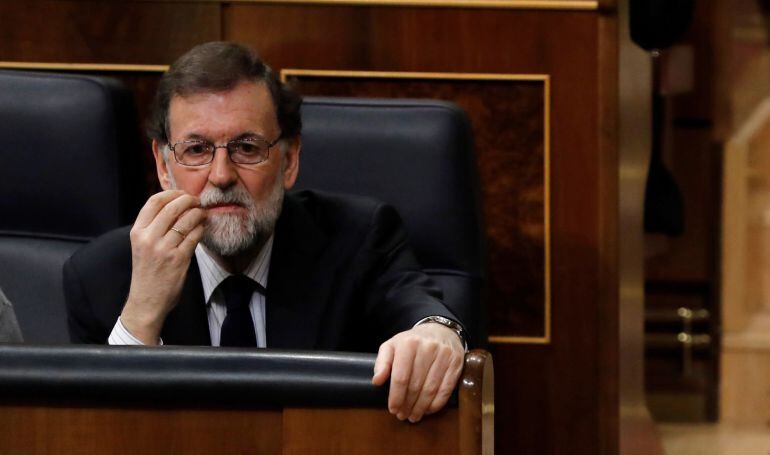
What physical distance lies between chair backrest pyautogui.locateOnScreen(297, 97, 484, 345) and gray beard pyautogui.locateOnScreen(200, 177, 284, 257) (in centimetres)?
21

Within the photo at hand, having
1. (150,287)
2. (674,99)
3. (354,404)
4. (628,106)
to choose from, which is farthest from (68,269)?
(674,99)

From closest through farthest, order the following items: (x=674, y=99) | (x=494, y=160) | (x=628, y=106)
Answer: (x=494, y=160) < (x=628, y=106) < (x=674, y=99)

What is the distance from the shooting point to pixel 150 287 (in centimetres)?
134

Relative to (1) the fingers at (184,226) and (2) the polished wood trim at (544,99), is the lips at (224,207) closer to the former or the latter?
(1) the fingers at (184,226)

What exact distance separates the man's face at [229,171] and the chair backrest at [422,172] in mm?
181

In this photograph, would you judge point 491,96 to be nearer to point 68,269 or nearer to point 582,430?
point 582,430

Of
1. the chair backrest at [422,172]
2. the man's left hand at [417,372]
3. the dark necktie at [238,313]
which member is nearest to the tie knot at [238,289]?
the dark necktie at [238,313]

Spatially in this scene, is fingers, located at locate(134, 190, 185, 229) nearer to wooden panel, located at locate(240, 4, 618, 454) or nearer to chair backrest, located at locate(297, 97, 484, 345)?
chair backrest, located at locate(297, 97, 484, 345)

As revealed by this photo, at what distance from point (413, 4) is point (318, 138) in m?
0.45

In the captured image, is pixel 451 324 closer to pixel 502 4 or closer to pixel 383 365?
pixel 383 365

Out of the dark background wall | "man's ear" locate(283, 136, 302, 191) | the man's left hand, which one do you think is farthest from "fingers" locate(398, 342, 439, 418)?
the dark background wall

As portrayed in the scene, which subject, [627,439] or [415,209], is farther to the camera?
[627,439]

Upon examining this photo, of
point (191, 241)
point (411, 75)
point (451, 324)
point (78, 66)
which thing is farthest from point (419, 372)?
point (78, 66)

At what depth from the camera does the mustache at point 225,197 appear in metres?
1.40
